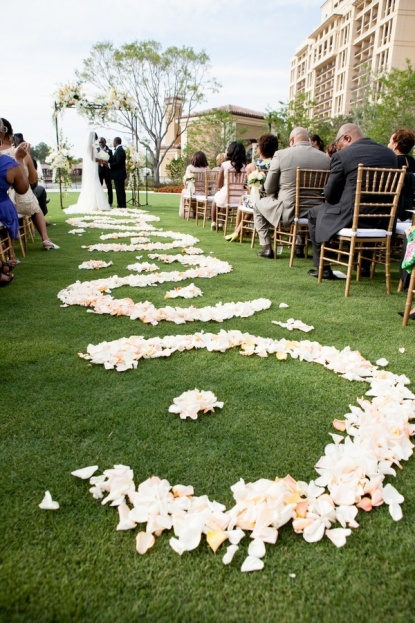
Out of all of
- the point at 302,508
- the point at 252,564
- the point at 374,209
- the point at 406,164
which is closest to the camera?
the point at 252,564

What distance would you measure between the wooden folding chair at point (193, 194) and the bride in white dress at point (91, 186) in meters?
2.96

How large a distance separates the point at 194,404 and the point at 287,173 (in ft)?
14.8

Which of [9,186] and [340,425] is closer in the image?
[340,425]

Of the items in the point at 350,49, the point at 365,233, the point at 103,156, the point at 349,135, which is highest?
the point at 350,49

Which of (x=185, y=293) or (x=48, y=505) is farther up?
(x=185, y=293)

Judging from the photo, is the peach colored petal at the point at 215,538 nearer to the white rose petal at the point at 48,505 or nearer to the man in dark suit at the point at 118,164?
the white rose petal at the point at 48,505

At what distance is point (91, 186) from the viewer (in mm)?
13109

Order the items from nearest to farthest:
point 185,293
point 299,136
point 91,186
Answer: point 185,293, point 299,136, point 91,186

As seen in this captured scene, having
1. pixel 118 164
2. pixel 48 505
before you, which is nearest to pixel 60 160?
pixel 118 164

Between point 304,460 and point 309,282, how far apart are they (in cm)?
334

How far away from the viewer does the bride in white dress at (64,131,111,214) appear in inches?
499

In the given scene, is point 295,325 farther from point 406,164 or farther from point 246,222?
point 246,222

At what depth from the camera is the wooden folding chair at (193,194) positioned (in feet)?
35.4

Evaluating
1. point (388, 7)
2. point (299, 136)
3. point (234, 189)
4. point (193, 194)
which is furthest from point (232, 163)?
point (388, 7)
